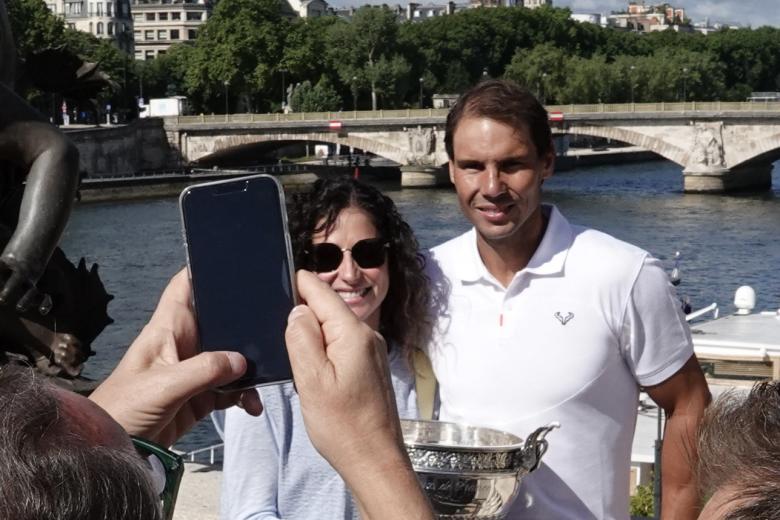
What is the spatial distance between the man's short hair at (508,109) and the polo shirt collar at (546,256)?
0.32 ft

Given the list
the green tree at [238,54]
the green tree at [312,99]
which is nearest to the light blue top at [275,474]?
the green tree at [312,99]

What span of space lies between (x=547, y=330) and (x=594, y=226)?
22.4 metres

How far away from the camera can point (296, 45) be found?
46.4 m

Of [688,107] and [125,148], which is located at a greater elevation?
[688,107]

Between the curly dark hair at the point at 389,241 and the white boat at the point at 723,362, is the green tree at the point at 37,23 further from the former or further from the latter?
the curly dark hair at the point at 389,241

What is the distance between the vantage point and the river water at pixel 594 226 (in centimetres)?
1766

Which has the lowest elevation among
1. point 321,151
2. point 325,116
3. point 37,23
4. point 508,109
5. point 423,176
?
point 321,151

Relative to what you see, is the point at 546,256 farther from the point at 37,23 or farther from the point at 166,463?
the point at 37,23

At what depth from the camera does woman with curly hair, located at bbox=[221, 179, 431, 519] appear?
1.61 metres

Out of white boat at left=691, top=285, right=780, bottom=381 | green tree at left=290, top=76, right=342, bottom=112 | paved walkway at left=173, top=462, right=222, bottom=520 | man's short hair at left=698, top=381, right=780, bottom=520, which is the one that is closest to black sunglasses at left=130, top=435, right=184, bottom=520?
man's short hair at left=698, top=381, right=780, bottom=520

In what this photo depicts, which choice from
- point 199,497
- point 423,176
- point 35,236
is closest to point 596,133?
point 423,176

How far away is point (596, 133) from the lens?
108 feet

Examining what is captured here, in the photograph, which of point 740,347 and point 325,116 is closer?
point 740,347

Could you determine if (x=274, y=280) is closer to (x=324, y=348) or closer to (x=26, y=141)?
(x=324, y=348)
